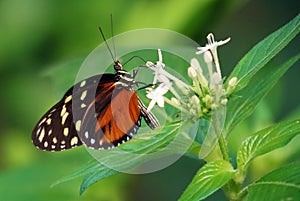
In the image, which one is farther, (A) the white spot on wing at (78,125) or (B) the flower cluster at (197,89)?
(A) the white spot on wing at (78,125)

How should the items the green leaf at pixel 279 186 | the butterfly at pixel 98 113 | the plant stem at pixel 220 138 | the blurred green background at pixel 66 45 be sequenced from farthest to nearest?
1. the blurred green background at pixel 66 45
2. the butterfly at pixel 98 113
3. the plant stem at pixel 220 138
4. the green leaf at pixel 279 186

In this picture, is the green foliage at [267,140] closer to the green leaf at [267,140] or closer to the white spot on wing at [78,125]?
the green leaf at [267,140]

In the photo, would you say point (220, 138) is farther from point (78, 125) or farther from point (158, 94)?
point (78, 125)

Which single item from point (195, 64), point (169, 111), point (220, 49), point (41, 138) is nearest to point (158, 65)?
point (195, 64)

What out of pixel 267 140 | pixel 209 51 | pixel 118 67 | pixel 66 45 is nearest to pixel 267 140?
pixel 267 140

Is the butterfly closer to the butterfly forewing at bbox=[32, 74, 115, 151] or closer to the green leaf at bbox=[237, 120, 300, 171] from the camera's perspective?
the butterfly forewing at bbox=[32, 74, 115, 151]

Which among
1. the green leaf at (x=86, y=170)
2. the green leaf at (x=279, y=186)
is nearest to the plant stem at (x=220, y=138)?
the green leaf at (x=279, y=186)

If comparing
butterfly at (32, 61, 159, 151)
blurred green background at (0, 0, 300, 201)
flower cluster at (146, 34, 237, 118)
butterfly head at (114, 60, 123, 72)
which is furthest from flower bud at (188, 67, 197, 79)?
blurred green background at (0, 0, 300, 201)
